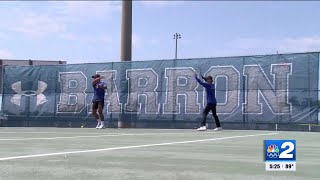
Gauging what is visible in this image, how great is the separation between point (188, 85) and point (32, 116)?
22.8ft

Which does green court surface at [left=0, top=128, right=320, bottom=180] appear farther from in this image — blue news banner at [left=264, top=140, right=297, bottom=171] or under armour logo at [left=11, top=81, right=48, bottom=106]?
under armour logo at [left=11, top=81, right=48, bottom=106]

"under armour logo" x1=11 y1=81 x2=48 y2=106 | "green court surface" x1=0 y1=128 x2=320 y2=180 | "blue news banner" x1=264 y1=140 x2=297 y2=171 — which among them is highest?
"under armour logo" x1=11 y1=81 x2=48 y2=106

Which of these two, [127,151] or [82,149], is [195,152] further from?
[82,149]

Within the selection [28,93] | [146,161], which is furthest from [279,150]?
[28,93]

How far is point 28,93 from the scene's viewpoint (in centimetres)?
2133

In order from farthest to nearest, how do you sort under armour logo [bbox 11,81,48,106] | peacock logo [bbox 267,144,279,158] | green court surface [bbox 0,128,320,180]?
1. under armour logo [bbox 11,81,48,106]
2. green court surface [bbox 0,128,320,180]
3. peacock logo [bbox 267,144,279,158]

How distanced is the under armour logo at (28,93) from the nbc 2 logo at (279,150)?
15962mm

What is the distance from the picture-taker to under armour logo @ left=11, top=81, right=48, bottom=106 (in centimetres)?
2090

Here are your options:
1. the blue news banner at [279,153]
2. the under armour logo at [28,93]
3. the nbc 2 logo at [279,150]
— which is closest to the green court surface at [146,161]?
the blue news banner at [279,153]

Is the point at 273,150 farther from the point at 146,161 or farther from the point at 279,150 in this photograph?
the point at 146,161

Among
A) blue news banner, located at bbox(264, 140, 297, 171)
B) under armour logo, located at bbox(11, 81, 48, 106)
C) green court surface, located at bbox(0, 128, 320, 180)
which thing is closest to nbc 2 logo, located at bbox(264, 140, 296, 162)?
blue news banner, located at bbox(264, 140, 297, 171)

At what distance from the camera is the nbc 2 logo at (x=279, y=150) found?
19.1 feet

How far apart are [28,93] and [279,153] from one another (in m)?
17.0

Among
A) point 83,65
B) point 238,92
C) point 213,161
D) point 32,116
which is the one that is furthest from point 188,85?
point 213,161
